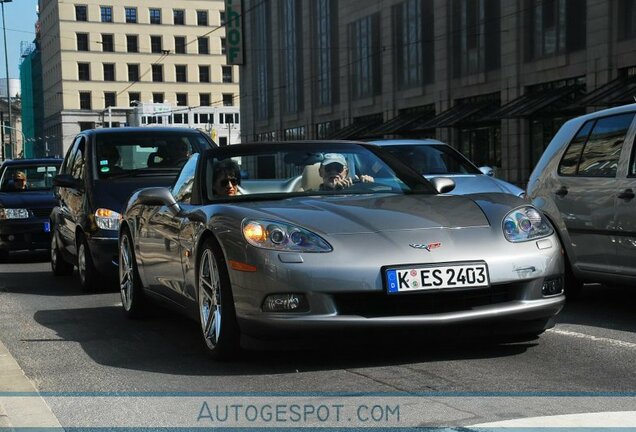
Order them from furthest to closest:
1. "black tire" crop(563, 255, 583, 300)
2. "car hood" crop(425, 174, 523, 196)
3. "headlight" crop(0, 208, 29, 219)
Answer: "headlight" crop(0, 208, 29, 219), "car hood" crop(425, 174, 523, 196), "black tire" crop(563, 255, 583, 300)

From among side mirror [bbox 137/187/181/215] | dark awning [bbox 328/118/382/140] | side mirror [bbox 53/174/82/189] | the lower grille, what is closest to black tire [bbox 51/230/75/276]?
side mirror [bbox 53/174/82/189]

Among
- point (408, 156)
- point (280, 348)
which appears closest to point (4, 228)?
point (408, 156)

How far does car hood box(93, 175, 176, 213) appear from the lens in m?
9.53

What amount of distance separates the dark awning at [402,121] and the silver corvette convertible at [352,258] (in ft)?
119

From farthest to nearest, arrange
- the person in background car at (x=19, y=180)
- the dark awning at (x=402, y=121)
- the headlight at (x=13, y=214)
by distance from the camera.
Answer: the dark awning at (x=402, y=121) < the person in background car at (x=19, y=180) < the headlight at (x=13, y=214)

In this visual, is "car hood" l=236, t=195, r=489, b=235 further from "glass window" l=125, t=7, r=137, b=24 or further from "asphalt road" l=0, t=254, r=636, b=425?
"glass window" l=125, t=7, r=137, b=24

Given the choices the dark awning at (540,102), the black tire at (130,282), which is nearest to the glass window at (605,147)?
the black tire at (130,282)

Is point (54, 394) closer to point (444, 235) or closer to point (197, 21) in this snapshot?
point (444, 235)

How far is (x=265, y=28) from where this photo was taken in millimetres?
63594

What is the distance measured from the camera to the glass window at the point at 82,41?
11450 centimetres

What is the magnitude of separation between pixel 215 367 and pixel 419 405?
150 cm

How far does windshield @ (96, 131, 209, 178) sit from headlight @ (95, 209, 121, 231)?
73 cm

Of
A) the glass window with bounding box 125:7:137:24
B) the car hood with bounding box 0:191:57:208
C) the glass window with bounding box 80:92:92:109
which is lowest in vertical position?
the car hood with bounding box 0:191:57:208

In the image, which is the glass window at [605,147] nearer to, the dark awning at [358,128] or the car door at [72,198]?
the car door at [72,198]
